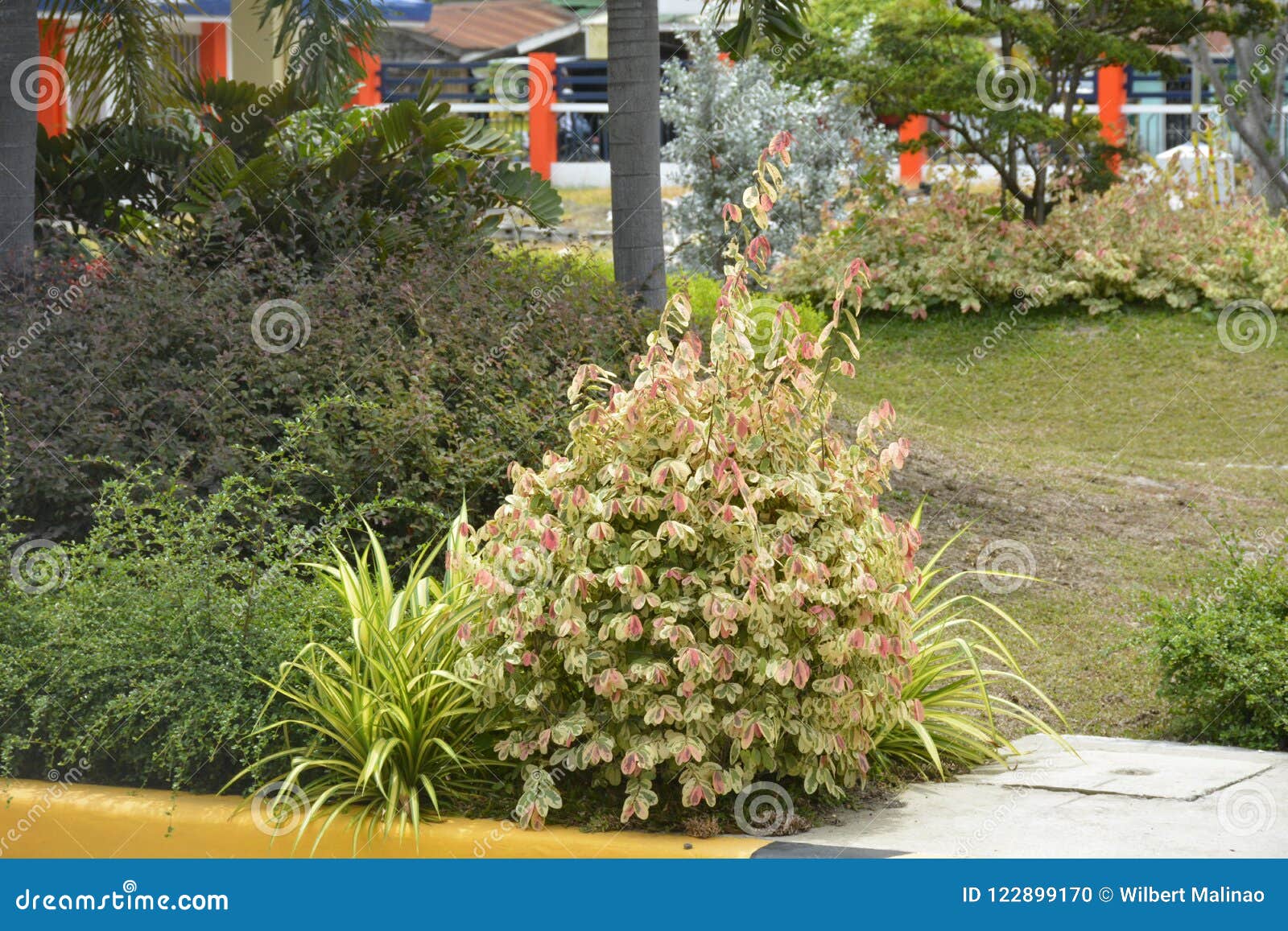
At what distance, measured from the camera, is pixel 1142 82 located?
31984mm

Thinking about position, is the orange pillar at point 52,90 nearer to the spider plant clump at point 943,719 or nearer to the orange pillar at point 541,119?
the orange pillar at point 541,119

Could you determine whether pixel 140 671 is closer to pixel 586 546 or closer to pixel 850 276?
pixel 586 546

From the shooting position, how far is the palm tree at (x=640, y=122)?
822cm

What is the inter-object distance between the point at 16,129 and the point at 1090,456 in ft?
25.0

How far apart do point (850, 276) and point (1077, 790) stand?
1.71 meters

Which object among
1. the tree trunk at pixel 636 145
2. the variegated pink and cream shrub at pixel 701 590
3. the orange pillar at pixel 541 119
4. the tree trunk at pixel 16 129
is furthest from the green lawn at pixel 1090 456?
the orange pillar at pixel 541 119

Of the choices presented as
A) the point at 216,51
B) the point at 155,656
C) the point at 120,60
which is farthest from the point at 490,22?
the point at 155,656

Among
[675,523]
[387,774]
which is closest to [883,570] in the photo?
[675,523]

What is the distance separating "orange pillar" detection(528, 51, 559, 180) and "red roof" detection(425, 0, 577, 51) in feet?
17.3

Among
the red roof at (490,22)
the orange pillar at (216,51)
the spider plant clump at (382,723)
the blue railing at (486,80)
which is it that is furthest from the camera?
the red roof at (490,22)

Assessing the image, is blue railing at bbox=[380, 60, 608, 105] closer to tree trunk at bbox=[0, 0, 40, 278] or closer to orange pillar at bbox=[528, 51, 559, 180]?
orange pillar at bbox=[528, 51, 559, 180]

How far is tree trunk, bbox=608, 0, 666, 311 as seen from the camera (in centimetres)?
822

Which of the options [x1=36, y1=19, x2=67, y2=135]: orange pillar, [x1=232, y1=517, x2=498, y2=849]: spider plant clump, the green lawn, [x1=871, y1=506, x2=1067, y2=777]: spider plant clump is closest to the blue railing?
[x1=36, y1=19, x2=67, y2=135]: orange pillar

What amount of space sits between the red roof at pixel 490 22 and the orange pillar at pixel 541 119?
5.26m
